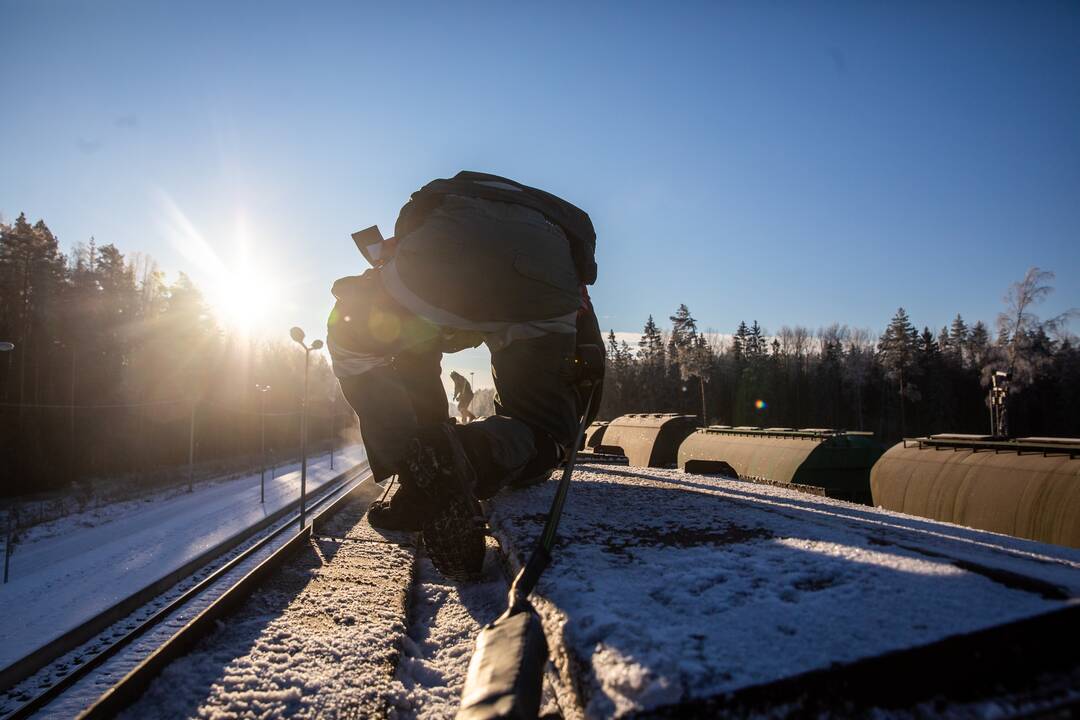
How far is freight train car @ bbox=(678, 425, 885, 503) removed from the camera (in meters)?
10.9

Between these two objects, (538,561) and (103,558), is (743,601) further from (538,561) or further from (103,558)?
(103,558)

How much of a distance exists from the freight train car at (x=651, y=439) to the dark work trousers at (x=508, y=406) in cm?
1236

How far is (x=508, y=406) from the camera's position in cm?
197

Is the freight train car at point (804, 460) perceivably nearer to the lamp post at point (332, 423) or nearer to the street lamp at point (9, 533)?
the street lamp at point (9, 533)

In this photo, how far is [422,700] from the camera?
116cm

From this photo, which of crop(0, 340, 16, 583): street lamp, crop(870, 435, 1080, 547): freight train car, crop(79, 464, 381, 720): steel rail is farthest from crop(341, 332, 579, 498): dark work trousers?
crop(0, 340, 16, 583): street lamp

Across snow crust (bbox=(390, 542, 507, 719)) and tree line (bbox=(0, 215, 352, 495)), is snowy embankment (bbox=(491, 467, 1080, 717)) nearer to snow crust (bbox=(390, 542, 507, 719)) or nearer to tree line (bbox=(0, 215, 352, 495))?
snow crust (bbox=(390, 542, 507, 719))

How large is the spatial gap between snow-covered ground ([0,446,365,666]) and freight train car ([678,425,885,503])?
12724 mm

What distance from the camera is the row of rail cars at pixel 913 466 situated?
608 cm

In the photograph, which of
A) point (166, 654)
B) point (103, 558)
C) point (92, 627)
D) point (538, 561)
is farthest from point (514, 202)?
point (103, 558)

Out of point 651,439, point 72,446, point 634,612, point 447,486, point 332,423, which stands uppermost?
A: point 447,486

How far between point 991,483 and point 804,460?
4134 millimetres

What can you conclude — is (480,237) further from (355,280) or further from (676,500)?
(676,500)

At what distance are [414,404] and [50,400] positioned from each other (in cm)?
4894
